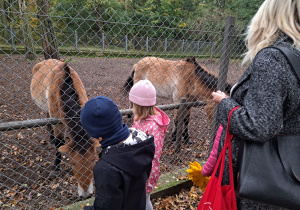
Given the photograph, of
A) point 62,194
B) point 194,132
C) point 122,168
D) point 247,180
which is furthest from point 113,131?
point 194,132

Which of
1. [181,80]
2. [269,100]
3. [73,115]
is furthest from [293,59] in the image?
[181,80]

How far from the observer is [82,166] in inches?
89.8

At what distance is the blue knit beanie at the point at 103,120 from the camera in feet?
3.86

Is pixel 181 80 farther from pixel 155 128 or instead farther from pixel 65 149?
pixel 65 149

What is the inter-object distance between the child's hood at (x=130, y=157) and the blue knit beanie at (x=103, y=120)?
67 millimetres

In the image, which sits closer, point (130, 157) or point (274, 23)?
point (274, 23)

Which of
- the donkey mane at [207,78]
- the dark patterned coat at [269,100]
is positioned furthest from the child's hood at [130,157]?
the donkey mane at [207,78]

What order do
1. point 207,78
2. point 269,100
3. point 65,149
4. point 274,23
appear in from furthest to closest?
point 207,78, point 65,149, point 274,23, point 269,100

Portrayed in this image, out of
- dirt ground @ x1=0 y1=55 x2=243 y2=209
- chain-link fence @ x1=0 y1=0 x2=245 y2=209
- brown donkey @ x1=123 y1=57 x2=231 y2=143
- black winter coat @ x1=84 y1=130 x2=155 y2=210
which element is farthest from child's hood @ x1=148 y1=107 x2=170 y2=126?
brown donkey @ x1=123 y1=57 x2=231 y2=143

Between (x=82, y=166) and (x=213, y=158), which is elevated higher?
(x=213, y=158)

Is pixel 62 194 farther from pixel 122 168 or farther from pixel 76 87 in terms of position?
pixel 122 168

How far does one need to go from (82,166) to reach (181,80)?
3.56m

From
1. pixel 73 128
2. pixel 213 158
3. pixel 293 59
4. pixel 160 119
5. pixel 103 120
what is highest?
pixel 293 59

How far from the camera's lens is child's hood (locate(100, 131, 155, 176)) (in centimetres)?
120
